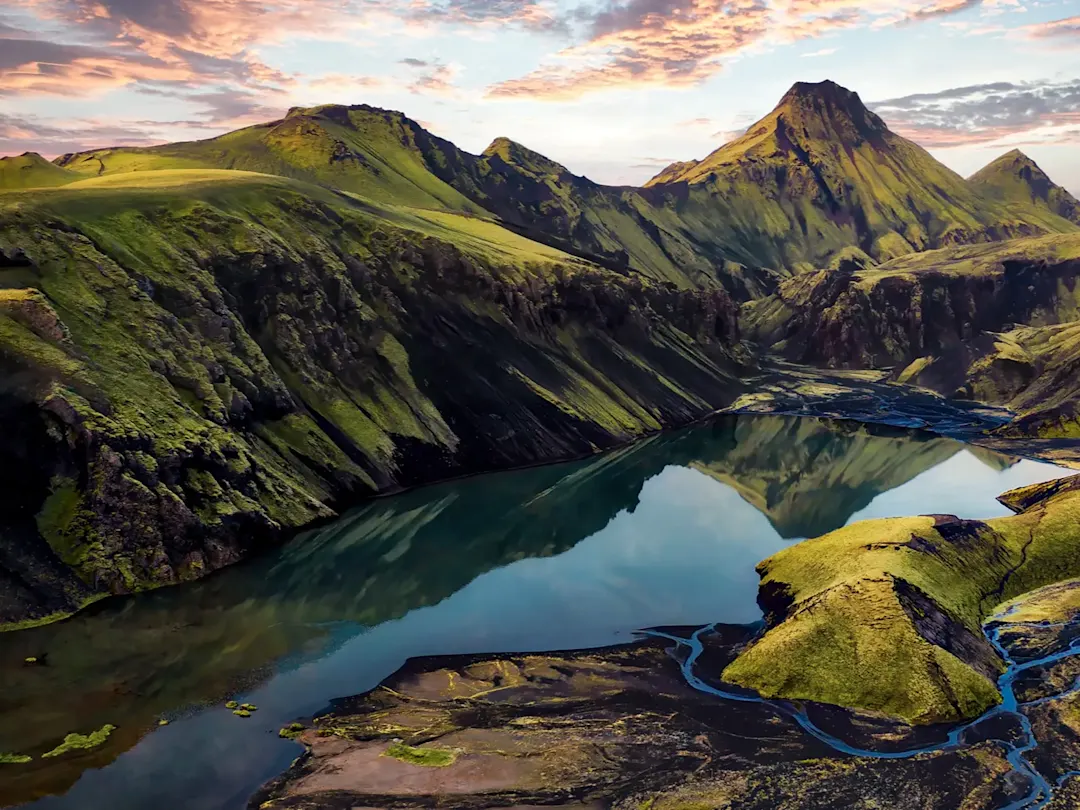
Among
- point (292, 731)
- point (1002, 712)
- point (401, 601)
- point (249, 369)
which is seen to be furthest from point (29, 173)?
point (1002, 712)

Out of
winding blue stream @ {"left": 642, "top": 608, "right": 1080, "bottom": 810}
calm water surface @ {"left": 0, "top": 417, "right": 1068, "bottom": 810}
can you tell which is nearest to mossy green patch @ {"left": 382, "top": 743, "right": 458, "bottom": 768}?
calm water surface @ {"left": 0, "top": 417, "right": 1068, "bottom": 810}

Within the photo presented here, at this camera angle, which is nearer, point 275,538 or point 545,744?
point 545,744

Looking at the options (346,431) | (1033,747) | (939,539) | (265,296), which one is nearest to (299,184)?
(265,296)

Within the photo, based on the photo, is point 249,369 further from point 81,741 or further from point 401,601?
point 81,741

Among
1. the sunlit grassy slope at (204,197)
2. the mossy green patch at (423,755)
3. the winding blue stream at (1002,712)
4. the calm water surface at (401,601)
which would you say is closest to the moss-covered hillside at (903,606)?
the winding blue stream at (1002,712)

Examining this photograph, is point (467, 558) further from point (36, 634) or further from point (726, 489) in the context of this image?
point (726, 489)

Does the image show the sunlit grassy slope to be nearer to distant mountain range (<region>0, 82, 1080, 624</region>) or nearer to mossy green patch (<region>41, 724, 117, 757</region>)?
distant mountain range (<region>0, 82, 1080, 624</region>)

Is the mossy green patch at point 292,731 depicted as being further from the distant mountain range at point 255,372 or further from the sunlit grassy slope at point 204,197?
the sunlit grassy slope at point 204,197
